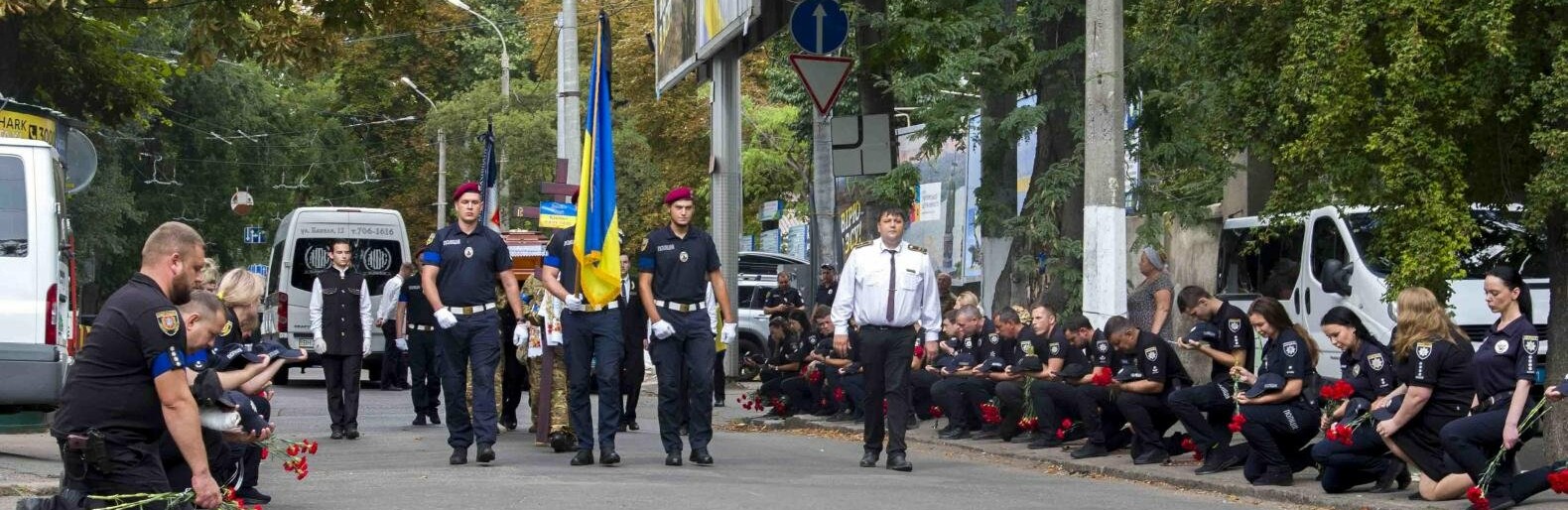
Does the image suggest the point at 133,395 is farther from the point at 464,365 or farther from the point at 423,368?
the point at 423,368

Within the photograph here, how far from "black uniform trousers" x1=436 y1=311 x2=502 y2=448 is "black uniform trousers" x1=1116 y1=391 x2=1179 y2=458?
4.07m

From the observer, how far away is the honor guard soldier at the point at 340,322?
1622 centimetres

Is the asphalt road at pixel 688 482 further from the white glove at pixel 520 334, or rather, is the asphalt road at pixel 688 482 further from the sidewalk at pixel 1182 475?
the white glove at pixel 520 334

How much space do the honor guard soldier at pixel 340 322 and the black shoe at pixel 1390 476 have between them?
8.40 m

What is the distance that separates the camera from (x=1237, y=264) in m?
20.8

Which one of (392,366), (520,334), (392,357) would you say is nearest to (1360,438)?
(520,334)

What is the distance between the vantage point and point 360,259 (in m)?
27.3

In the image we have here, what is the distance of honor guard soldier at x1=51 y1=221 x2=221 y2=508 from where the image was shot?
6789mm

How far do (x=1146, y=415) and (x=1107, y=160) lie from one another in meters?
1.86

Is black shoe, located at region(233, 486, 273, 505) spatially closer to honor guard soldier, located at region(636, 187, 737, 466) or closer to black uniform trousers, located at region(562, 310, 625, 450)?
black uniform trousers, located at region(562, 310, 625, 450)

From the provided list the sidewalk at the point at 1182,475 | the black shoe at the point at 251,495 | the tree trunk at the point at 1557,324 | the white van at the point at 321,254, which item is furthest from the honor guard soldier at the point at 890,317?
the white van at the point at 321,254

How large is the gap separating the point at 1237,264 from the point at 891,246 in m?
8.88

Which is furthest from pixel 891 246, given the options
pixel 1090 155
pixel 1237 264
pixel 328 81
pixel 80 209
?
pixel 328 81

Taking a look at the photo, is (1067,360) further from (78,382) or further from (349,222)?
(349,222)
